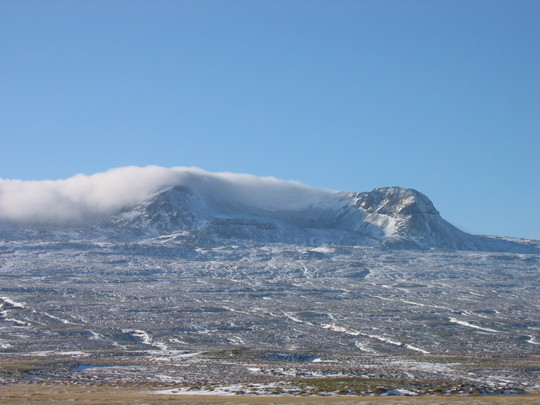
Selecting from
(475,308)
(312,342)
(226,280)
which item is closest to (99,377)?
(312,342)

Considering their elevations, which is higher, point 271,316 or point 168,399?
point 168,399

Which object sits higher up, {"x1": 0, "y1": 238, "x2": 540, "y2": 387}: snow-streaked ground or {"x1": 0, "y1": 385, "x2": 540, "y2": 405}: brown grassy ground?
{"x1": 0, "y1": 385, "x2": 540, "y2": 405}: brown grassy ground

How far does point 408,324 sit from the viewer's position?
374 ft

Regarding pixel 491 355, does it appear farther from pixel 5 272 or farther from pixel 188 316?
pixel 5 272

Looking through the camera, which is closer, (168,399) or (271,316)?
(168,399)

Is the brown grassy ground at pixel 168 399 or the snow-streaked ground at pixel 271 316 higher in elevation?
the brown grassy ground at pixel 168 399

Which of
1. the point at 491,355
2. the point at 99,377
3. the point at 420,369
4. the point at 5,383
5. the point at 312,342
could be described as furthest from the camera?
the point at 312,342

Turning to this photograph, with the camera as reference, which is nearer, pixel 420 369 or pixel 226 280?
pixel 420 369

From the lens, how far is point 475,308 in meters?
137

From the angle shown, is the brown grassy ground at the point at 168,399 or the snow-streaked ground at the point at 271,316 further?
the snow-streaked ground at the point at 271,316

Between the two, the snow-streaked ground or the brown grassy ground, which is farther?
the snow-streaked ground

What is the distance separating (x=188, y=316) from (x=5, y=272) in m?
80.2

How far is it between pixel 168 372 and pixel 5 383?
43.4ft

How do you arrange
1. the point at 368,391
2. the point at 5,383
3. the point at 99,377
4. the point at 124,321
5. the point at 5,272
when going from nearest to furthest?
the point at 368,391 < the point at 5,383 < the point at 99,377 < the point at 124,321 < the point at 5,272
